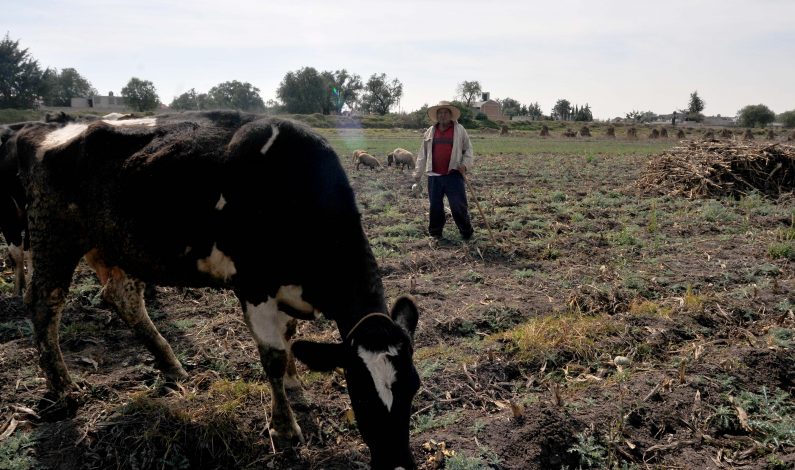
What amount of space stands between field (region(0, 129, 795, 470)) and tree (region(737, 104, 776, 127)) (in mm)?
95899

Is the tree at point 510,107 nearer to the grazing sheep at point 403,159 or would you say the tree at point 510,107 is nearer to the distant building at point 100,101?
the distant building at point 100,101

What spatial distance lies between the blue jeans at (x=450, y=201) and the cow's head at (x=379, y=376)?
264 inches

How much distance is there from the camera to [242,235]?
4.14 meters

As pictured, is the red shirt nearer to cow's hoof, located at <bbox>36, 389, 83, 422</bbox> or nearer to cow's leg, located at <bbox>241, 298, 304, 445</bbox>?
cow's leg, located at <bbox>241, 298, 304, 445</bbox>

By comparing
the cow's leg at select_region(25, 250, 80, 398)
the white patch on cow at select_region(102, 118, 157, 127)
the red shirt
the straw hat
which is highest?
the straw hat

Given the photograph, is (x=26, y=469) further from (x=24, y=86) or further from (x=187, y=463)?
(x=24, y=86)

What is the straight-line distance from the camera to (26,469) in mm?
3816

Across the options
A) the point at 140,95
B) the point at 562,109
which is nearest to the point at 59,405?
the point at 140,95

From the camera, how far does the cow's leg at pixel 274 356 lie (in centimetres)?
422

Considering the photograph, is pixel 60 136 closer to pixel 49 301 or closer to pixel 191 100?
pixel 49 301

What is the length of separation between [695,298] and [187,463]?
5.52m

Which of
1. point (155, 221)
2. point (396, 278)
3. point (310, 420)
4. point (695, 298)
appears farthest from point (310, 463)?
point (695, 298)

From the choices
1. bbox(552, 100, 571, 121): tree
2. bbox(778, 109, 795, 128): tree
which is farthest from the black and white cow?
bbox(552, 100, 571, 121): tree

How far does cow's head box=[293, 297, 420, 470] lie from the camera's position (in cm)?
326
